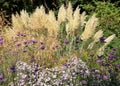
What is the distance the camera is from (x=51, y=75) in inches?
200

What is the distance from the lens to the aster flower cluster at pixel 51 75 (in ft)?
16.4

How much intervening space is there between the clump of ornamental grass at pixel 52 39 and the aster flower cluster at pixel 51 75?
1.56 m

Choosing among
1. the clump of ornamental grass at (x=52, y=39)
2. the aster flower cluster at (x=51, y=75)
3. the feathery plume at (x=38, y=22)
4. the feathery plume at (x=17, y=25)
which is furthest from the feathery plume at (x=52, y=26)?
the aster flower cluster at (x=51, y=75)

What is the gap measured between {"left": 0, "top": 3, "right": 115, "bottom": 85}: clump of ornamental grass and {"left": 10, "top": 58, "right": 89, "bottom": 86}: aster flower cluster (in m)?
1.56

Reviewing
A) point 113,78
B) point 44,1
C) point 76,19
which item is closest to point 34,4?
point 44,1

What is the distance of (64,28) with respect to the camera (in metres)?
8.81

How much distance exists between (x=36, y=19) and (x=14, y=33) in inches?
22.8

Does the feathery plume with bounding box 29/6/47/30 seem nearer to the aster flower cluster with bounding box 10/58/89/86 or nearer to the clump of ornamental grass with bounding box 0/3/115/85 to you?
the clump of ornamental grass with bounding box 0/3/115/85

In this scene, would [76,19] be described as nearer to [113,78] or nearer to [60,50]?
[60,50]

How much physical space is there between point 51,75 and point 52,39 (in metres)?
3.15

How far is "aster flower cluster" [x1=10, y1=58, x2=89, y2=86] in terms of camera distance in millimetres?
4992

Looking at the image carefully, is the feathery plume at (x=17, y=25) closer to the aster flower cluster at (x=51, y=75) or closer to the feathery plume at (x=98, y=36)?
the feathery plume at (x=98, y=36)

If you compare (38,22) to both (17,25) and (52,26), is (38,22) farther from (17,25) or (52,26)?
(17,25)

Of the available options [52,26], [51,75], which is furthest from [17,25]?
[51,75]
